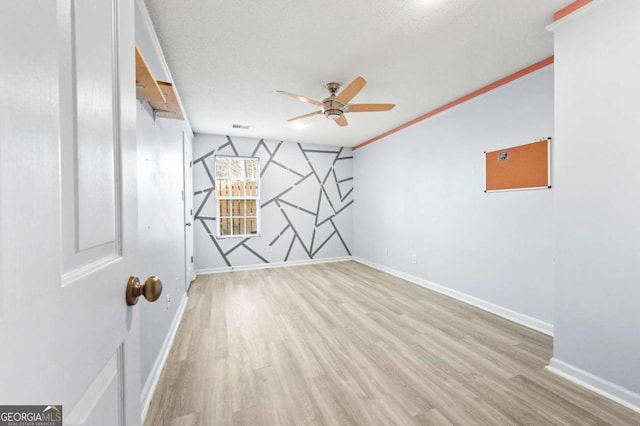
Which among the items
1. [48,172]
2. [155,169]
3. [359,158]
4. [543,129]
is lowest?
[48,172]

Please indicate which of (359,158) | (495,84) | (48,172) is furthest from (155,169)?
(359,158)

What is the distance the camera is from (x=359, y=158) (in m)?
5.51

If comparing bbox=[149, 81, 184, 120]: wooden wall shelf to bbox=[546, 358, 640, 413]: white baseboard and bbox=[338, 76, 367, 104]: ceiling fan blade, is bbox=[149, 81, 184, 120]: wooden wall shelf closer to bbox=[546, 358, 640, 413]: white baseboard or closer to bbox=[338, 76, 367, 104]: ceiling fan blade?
bbox=[338, 76, 367, 104]: ceiling fan blade

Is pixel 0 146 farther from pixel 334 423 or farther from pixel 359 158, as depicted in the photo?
pixel 359 158

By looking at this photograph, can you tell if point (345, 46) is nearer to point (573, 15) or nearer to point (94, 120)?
point (573, 15)

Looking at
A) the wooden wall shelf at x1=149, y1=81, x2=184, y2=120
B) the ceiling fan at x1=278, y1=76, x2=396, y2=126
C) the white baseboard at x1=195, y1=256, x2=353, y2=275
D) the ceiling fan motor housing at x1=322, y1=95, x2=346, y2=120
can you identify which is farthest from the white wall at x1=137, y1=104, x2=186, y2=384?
the white baseboard at x1=195, y1=256, x2=353, y2=275

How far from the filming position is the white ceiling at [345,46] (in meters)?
1.73

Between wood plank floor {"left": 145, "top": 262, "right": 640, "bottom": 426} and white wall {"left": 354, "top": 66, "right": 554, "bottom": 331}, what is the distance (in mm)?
407

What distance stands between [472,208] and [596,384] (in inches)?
73.5

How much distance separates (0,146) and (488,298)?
11.9 ft

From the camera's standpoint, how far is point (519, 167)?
2.57 metres

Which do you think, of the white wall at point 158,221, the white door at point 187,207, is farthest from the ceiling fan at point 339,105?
the white door at point 187,207

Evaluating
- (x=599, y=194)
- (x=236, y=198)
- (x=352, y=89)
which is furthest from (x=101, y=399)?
(x=236, y=198)

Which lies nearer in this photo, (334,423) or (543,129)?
(334,423)
